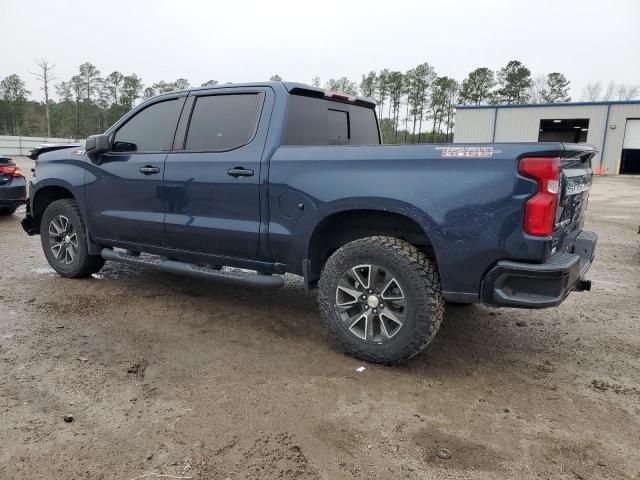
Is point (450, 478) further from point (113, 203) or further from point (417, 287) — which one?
point (113, 203)

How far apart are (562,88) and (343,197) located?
69.6 metres

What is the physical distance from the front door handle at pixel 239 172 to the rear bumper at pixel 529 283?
1.90 metres

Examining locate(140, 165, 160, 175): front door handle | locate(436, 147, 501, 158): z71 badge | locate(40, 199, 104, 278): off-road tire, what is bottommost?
locate(40, 199, 104, 278): off-road tire

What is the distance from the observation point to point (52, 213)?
5.47 m

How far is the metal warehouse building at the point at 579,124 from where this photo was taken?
107 feet

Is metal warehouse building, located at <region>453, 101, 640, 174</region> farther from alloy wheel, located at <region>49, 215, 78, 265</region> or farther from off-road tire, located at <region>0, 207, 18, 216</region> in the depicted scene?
alloy wheel, located at <region>49, 215, 78, 265</region>

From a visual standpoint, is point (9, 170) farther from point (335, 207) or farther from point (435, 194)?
point (435, 194)

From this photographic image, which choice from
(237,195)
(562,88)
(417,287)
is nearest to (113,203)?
(237,195)

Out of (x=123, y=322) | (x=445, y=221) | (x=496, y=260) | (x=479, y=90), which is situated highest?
(x=479, y=90)

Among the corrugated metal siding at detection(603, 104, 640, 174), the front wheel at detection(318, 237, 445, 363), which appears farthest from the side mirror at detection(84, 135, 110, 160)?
the corrugated metal siding at detection(603, 104, 640, 174)

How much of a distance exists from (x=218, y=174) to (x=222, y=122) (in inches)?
20.3

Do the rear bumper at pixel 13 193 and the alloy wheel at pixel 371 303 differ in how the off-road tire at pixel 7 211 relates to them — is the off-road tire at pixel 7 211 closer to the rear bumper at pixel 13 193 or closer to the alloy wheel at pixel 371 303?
the rear bumper at pixel 13 193

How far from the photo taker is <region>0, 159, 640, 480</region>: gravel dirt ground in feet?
8.03

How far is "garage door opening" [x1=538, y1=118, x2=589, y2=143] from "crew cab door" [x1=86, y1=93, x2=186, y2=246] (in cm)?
3505
